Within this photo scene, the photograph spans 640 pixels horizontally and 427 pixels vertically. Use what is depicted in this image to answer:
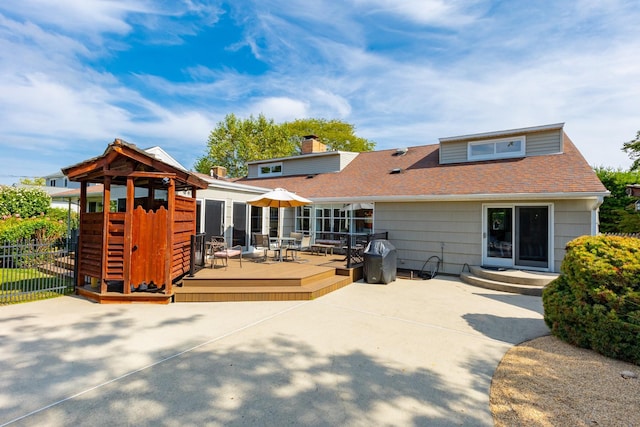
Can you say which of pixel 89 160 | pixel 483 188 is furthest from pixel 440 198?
pixel 89 160

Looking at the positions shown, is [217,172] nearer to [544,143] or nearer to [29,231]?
[29,231]

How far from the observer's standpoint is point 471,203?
9977 millimetres

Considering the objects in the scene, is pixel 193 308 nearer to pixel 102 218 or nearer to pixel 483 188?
pixel 102 218

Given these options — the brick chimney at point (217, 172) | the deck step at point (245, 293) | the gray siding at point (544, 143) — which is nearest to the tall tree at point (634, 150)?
the gray siding at point (544, 143)

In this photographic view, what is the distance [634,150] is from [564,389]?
27.0 metres

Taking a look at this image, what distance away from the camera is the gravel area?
2.71 metres

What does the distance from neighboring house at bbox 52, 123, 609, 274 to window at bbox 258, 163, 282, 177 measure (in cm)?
452

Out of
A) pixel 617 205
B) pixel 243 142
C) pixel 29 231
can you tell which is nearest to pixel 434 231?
pixel 617 205

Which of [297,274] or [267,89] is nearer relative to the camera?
[297,274]

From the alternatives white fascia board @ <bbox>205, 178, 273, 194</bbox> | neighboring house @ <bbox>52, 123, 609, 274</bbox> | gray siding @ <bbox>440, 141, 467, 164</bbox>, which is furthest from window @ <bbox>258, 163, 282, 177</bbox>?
gray siding @ <bbox>440, 141, 467, 164</bbox>

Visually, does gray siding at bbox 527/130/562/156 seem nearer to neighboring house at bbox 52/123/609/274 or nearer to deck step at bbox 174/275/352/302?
neighboring house at bbox 52/123/609/274

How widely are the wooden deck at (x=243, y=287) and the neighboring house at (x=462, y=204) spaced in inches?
123

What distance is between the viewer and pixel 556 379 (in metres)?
3.42

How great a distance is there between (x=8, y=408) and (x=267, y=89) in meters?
21.4
